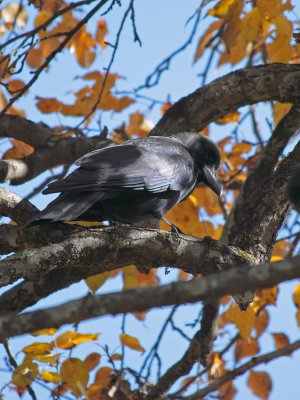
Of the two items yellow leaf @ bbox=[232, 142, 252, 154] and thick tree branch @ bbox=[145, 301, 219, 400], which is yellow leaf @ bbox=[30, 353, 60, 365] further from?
yellow leaf @ bbox=[232, 142, 252, 154]

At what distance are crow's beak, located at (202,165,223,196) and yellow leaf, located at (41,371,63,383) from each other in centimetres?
178

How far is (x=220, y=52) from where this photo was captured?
622cm

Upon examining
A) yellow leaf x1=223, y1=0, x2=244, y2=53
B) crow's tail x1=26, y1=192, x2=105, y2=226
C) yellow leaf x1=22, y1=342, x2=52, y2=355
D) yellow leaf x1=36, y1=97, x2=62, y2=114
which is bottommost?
yellow leaf x1=22, y1=342, x2=52, y2=355

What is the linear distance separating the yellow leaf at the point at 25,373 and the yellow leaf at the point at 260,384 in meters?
1.98

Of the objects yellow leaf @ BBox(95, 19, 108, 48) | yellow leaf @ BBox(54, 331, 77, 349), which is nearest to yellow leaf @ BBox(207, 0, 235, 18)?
yellow leaf @ BBox(95, 19, 108, 48)

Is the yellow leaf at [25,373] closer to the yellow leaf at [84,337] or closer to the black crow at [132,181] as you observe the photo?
the yellow leaf at [84,337]

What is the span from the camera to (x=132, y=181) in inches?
157

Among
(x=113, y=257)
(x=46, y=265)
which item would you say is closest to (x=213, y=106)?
(x=113, y=257)

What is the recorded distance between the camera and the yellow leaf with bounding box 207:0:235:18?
4609 millimetres

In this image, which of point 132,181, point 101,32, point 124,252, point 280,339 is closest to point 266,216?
point 132,181

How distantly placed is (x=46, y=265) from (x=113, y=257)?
1.31ft

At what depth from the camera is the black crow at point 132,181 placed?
11.8ft

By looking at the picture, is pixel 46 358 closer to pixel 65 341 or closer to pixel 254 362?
pixel 65 341

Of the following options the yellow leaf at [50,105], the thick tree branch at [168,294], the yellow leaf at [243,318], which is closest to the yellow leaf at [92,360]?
the yellow leaf at [243,318]
